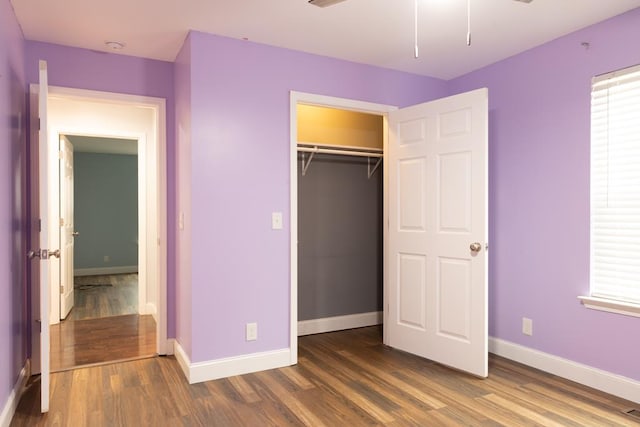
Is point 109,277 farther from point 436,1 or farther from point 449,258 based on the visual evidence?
point 436,1

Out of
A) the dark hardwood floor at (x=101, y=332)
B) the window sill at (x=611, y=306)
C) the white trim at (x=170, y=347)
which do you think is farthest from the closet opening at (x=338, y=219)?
the window sill at (x=611, y=306)

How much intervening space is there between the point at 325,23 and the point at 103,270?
7.32 meters

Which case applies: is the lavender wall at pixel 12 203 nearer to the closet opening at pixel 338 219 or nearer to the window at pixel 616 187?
the closet opening at pixel 338 219

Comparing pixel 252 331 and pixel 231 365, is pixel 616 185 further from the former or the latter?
pixel 231 365

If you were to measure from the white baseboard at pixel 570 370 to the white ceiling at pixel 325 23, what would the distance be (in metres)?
2.31

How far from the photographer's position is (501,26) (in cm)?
295

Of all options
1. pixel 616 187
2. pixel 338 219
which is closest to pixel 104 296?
pixel 338 219

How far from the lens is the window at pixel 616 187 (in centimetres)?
274

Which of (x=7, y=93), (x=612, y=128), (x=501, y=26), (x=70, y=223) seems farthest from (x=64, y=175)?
(x=612, y=128)

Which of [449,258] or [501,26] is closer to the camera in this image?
[501,26]

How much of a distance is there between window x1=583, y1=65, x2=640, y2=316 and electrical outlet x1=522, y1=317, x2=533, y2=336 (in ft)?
1.81

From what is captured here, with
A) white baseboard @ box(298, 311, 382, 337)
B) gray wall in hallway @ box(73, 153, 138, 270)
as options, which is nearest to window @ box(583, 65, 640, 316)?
white baseboard @ box(298, 311, 382, 337)

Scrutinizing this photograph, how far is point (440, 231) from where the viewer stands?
3.39m

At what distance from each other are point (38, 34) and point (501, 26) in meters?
3.19
